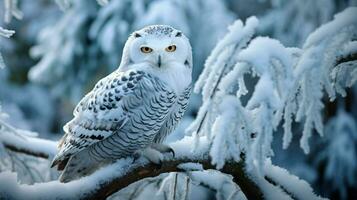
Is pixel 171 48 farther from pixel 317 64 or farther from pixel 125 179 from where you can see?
pixel 317 64

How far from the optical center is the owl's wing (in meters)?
2.01

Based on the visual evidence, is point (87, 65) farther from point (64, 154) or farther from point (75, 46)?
point (64, 154)

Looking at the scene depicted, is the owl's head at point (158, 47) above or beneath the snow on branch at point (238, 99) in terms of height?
above

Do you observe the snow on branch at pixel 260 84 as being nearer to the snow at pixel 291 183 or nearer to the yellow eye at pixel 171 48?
the snow at pixel 291 183

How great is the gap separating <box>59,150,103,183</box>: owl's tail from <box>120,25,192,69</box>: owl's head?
45cm

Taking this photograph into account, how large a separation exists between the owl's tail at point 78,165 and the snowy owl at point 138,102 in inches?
1.3

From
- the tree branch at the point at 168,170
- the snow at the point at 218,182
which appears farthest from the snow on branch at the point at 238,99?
the snow at the point at 218,182

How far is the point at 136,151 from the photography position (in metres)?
2.08

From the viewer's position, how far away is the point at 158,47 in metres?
1.99

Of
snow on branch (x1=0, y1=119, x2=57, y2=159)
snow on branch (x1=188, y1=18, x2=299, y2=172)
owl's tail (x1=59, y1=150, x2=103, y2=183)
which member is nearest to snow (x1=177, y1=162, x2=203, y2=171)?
snow on branch (x1=188, y1=18, x2=299, y2=172)

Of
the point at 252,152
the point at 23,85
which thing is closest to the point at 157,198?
the point at 252,152

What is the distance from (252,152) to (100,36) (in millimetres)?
4117

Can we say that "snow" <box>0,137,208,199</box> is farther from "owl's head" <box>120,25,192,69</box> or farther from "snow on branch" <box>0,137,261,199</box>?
"owl's head" <box>120,25,192,69</box>

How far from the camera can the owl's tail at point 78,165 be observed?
2227mm
